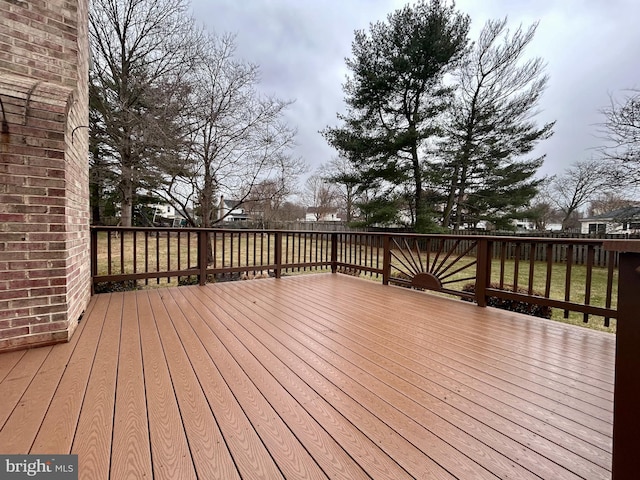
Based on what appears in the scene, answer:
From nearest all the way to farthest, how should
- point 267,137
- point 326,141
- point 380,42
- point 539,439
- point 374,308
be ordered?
point 539,439, point 374,308, point 267,137, point 380,42, point 326,141

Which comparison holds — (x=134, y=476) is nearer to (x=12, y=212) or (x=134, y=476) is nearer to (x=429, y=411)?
(x=429, y=411)

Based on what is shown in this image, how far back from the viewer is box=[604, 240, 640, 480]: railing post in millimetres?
847

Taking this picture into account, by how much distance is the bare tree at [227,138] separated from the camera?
7.06 m

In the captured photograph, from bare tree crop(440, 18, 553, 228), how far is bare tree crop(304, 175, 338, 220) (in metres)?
10.2

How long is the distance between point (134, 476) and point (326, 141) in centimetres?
1109

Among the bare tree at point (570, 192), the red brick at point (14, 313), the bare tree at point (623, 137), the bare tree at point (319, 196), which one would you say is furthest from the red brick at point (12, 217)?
the bare tree at point (570, 192)

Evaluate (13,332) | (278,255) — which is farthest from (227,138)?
(13,332)

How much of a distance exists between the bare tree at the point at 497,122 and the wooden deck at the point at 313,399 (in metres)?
9.28

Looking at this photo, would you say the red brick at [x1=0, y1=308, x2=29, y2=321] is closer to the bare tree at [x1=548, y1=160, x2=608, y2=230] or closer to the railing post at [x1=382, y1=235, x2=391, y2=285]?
the railing post at [x1=382, y1=235, x2=391, y2=285]

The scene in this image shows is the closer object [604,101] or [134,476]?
[134,476]

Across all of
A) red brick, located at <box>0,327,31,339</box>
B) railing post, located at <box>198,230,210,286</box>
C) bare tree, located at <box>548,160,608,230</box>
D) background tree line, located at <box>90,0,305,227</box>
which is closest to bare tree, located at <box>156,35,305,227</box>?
background tree line, located at <box>90,0,305,227</box>

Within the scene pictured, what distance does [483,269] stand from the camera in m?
3.55

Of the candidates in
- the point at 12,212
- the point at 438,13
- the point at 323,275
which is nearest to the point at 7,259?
the point at 12,212

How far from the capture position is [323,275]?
5.46m
